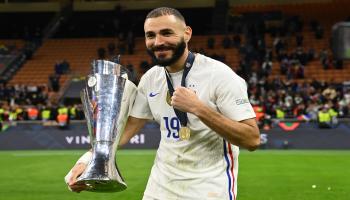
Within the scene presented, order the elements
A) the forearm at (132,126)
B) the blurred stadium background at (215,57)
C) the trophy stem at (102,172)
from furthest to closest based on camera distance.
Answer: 1. the blurred stadium background at (215,57)
2. the forearm at (132,126)
3. the trophy stem at (102,172)

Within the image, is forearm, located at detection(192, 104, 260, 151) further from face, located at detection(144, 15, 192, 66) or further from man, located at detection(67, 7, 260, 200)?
face, located at detection(144, 15, 192, 66)

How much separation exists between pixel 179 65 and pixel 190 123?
335 millimetres

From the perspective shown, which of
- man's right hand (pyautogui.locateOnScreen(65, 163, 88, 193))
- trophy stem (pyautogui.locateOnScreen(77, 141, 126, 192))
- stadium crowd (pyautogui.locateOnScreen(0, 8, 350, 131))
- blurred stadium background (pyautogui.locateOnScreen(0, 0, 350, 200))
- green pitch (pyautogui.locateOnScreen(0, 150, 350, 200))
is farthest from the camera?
stadium crowd (pyautogui.locateOnScreen(0, 8, 350, 131))

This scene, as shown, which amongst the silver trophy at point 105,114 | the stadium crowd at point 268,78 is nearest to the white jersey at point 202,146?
the silver trophy at point 105,114

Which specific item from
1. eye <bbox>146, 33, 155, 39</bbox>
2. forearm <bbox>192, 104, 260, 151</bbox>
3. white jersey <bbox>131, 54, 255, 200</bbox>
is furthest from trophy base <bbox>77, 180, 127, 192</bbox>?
eye <bbox>146, 33, 155, 39</bbox>

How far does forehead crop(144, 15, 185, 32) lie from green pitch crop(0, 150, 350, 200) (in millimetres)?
6424

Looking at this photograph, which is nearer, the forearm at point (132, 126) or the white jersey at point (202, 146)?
the white jersey at point (202, 146)

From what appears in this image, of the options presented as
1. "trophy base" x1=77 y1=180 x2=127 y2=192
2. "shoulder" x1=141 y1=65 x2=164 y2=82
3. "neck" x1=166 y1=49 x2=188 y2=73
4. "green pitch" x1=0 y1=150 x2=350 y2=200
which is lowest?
"green pitch" x1=0 y1=150 x2=350 y2=200

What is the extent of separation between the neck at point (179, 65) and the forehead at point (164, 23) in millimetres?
173

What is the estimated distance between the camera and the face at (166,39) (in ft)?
11.6

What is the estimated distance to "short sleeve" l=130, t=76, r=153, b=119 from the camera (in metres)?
4.03

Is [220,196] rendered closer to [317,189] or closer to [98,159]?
[98,159]

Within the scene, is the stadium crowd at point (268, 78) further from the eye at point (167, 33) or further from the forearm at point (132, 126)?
the eye at point (167, 33)

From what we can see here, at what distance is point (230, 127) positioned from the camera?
11.1 feet
